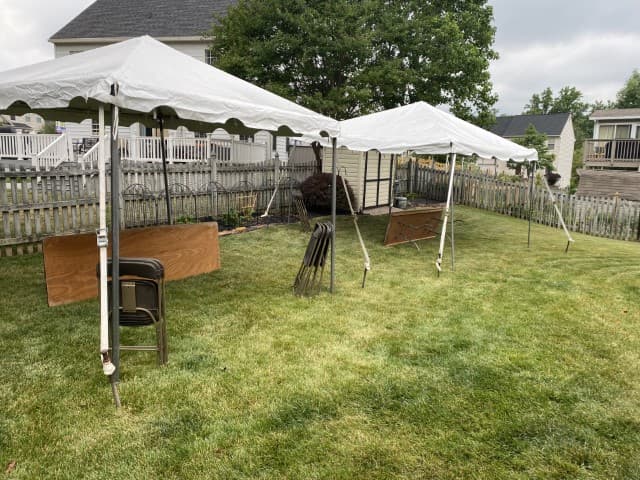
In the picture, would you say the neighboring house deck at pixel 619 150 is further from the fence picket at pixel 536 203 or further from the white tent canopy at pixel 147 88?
the white tent canopy at pixel 147 88

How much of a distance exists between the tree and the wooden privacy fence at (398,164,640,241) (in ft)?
190

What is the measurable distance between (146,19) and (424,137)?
22.5 metres

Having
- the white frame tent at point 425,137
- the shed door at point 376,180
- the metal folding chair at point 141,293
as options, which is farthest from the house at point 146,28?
the metal folding chair at point 141,293

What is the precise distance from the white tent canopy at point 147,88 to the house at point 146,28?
18621 mm

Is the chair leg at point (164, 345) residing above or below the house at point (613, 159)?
below

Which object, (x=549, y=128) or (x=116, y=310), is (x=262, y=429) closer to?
(x=116, y=310)

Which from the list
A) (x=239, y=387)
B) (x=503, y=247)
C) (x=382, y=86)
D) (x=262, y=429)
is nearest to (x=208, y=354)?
(x=239, y=387)

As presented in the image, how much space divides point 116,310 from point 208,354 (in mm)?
1031

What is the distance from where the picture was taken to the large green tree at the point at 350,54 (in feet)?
48.0

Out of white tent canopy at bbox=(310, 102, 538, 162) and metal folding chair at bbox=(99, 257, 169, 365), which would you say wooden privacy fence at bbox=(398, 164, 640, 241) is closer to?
white tent canopy at bbox=(310, 102, 538, 162)

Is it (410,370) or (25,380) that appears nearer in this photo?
(25,380)

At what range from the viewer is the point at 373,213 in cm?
1505

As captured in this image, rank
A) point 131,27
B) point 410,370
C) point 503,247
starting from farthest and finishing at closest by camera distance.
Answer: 1. point 131,27
2. point 503,247
3. point 410,370

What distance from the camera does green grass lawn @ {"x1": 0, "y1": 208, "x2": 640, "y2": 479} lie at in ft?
9.56
